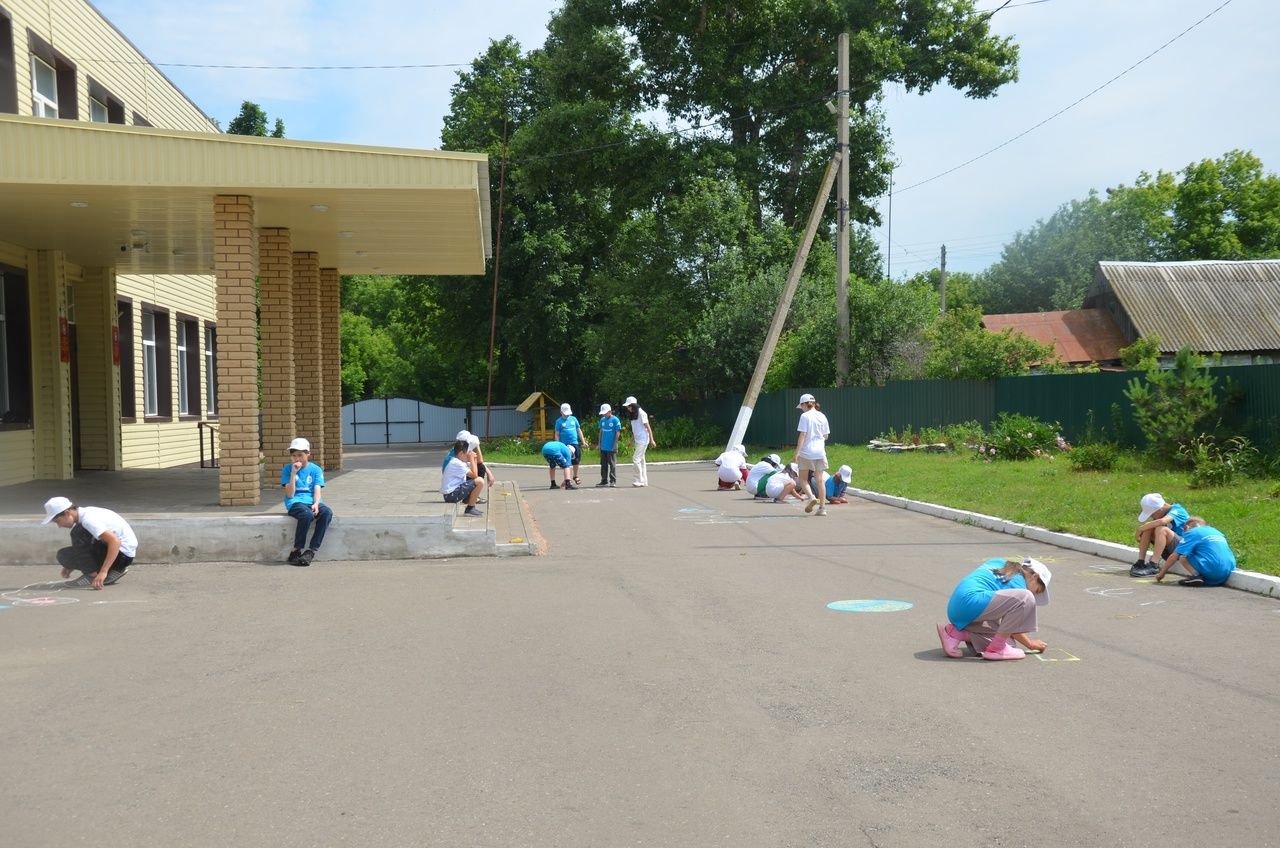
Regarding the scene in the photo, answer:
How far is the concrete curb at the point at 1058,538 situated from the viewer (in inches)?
399

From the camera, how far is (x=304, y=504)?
12469mm

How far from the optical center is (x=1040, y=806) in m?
4.79

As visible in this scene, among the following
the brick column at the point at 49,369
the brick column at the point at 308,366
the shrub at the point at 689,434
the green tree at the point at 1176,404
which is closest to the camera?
the green tree at the point at 1176,404

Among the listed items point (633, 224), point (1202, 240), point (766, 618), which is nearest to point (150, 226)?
point (766, 618)

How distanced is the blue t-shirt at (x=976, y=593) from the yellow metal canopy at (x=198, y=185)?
8650 millimetres

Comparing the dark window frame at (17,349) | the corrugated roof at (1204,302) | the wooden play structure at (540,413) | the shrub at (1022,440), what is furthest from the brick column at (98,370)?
the corrugated roof at (1204,302)

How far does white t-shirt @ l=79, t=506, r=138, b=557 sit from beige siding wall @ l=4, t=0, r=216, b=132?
10.1m

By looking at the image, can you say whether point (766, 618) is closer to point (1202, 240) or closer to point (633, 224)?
point (633, 224)

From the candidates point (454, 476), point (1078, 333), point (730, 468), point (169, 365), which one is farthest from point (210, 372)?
point (1078, 333)

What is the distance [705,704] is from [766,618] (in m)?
2.62

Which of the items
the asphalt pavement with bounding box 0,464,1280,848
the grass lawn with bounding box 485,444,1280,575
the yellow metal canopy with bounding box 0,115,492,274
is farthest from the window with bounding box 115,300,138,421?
the grass lawn with bounding box 485,444,1280,575

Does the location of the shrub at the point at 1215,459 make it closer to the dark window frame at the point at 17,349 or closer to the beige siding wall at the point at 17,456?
the beige siding wall at the point at 17,456

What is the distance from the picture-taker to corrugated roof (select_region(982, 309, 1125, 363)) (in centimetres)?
4231

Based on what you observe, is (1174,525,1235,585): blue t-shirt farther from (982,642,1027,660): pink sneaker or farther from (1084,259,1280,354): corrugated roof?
(1084,259,1280,354): corrugated roof
